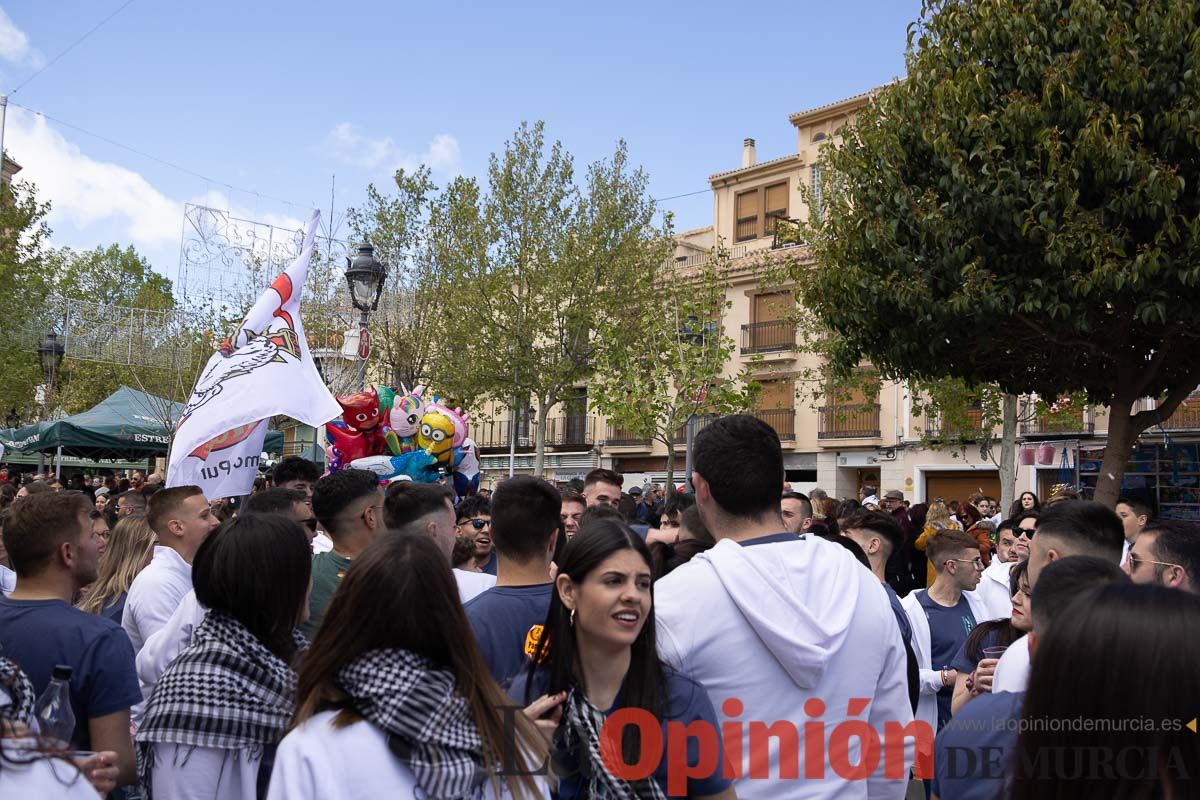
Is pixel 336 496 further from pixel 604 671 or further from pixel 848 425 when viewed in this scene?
pixel 848 425

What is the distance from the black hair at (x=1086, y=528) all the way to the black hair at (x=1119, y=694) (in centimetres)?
250

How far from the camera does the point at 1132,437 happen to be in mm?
11086

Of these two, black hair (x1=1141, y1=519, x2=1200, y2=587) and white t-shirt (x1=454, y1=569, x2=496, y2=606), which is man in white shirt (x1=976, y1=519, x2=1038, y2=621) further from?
white t-shirt (x1=454, y1=569, x2=496, y2=606)

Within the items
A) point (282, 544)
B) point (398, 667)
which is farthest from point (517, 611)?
point (398, 667)

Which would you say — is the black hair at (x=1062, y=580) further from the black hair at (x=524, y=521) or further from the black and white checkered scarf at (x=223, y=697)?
the black and white checkered scarf at (x=223, y=697)

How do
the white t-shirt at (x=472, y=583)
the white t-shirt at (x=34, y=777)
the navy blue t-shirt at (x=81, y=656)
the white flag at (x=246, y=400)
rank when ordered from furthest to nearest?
the white flag at (x=246, y=400), the white t-shirt at (x=472, y=583), the navy blue t-shirt at (x=81, y=656), the white t-shirt at (x=34, y=777)

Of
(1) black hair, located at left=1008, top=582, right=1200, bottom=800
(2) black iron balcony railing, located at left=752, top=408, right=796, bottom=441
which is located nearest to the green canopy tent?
(1) black hair, located at left=1008, top=582, right=1200, bottom=800

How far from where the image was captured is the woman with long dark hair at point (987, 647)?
3520 mm

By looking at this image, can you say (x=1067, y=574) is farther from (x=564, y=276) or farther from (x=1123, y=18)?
(x=564, y=276)

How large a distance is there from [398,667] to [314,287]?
2364cm

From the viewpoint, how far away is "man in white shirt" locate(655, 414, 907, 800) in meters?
2.69

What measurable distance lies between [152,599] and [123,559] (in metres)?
1.01

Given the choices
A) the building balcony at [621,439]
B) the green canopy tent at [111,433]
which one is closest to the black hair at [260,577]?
the green canopy tent at [111,433]

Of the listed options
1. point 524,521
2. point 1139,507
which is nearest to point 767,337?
point 1139,507
